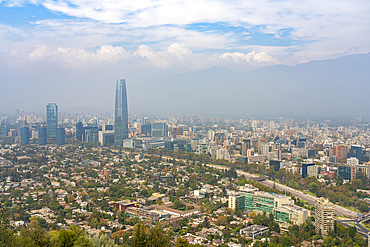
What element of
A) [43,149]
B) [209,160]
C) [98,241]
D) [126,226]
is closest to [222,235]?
[126,226]

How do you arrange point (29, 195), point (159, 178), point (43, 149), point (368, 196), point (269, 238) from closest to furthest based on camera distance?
point (269, 238) < point (29, 195) < point (368, 196) < point (159, 178) < point (43, 149)

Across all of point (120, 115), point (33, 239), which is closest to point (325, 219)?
point (33, 239)

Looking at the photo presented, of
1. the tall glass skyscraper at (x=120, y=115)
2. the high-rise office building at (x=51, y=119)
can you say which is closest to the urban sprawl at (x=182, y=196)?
the high-rise office building at (x=51, y=119)

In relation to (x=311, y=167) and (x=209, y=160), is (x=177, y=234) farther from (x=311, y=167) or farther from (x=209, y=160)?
(x=209, y=160)

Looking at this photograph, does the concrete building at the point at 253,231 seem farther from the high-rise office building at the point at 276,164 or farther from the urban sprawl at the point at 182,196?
the high-rise office building at the point at 276,164

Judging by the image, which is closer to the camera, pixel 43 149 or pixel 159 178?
pixel 159 178

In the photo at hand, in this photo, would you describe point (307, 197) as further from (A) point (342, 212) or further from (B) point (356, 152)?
(B) point (356, 152)
